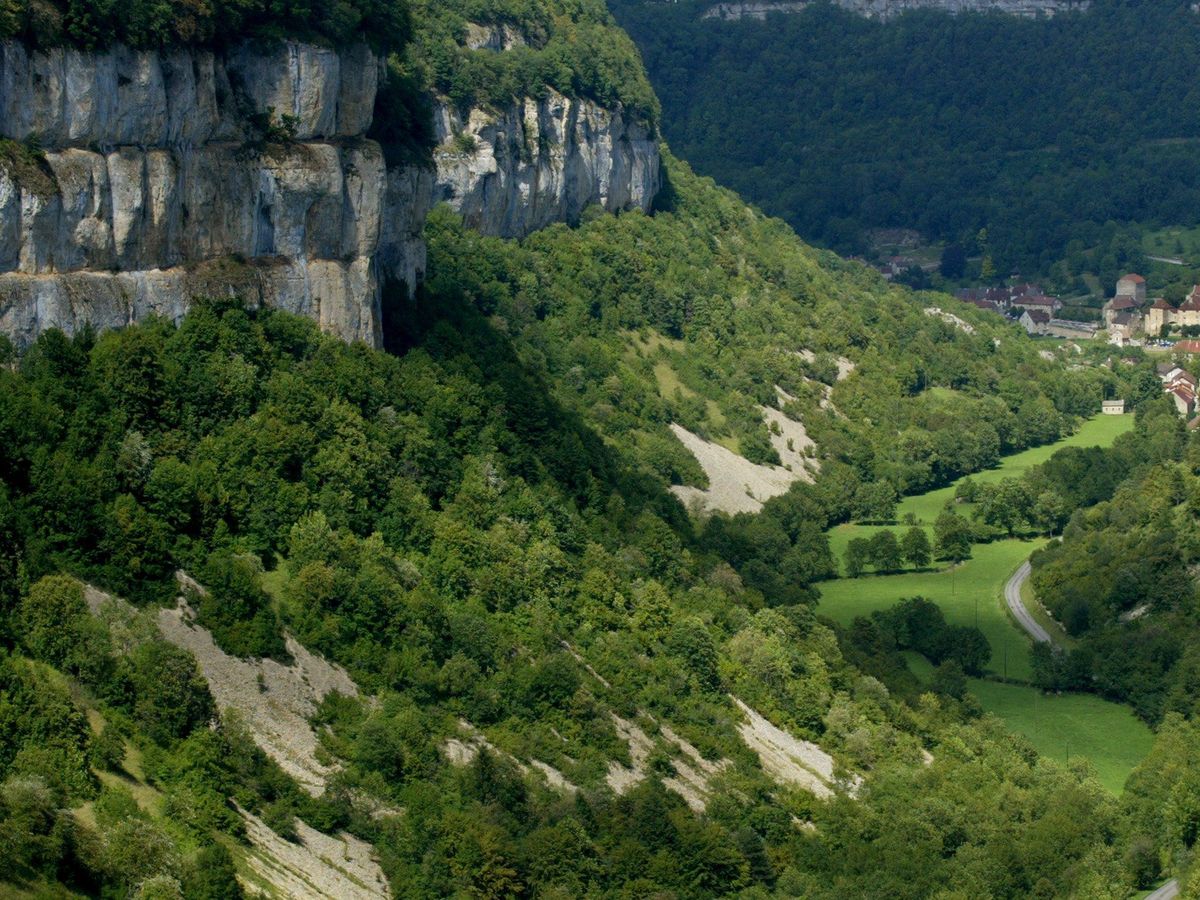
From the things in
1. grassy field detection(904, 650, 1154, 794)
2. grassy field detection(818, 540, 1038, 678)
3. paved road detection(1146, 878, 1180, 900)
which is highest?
paved road detection(1146, 878, 1180, 900)

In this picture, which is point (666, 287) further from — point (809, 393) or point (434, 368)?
point (434, 368)

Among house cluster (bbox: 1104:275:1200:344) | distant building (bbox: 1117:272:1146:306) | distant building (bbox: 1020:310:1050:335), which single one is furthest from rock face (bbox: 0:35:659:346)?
distant building (bbox: 1117:272:1146:306)

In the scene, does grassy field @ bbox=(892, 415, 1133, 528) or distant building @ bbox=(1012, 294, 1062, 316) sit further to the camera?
distant building @ bbox=(1012, 294, 1062, 316)

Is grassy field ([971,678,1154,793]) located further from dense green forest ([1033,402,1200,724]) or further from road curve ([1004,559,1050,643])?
road curve ([1004,559,1050,643])

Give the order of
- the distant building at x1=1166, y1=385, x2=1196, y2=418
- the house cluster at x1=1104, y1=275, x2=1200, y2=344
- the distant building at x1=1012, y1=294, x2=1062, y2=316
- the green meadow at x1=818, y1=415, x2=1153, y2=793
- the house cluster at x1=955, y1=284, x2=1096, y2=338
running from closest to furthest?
the green meadow at x1=818, y1=415, x2=1153, y2=793, the distant building at x1=1166, y1=385, x2=1196, y2=418, the house cluster at x1=1104, y1=275, x2=1200, y2=344, the house cluster at x1=955, y1=284, x2=1096, y2=338, the distant building at x1=1012, y1=294, x2=1062, y2=316

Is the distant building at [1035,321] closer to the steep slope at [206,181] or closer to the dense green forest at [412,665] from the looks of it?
the dense green forest at [412,665]

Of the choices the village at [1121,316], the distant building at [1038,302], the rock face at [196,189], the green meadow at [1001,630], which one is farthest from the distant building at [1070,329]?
the rock face at [196,189]

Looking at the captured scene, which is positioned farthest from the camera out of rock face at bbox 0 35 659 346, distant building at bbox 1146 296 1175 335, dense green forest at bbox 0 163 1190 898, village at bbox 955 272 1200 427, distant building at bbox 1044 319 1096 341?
distant building at bbox 1044 319 1096 341
